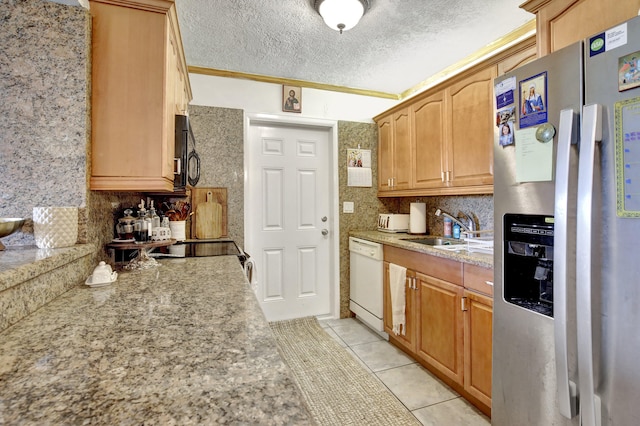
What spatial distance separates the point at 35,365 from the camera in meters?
0.58

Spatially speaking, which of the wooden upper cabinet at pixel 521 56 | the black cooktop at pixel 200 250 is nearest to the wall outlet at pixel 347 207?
the black cooktop at pixel 200 250

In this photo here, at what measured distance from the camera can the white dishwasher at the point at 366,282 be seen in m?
2.71

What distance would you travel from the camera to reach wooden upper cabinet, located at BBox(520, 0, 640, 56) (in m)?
1.07

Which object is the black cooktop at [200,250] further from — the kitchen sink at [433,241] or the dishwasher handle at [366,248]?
the kitchen sink at [433,241]

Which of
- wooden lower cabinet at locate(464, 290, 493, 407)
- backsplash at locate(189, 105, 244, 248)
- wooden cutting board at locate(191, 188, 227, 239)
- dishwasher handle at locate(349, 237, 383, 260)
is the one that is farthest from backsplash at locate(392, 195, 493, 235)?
wooden cutting board at locate(191, 188, 227, 239)

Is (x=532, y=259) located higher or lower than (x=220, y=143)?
lower

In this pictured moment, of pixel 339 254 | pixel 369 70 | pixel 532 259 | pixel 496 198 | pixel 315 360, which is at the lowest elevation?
pixel 315 360

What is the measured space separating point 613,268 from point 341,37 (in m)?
2.15

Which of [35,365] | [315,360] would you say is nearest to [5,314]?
[35,365]

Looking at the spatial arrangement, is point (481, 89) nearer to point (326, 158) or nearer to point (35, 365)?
point (326, 158)

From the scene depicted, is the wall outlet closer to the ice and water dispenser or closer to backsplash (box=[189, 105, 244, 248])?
backsplash (box=[189, 105, 244, 248])

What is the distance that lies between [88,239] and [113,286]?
0.26 metres

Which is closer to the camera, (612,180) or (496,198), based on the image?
(612,180)

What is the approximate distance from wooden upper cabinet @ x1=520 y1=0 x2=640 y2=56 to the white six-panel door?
213cm
